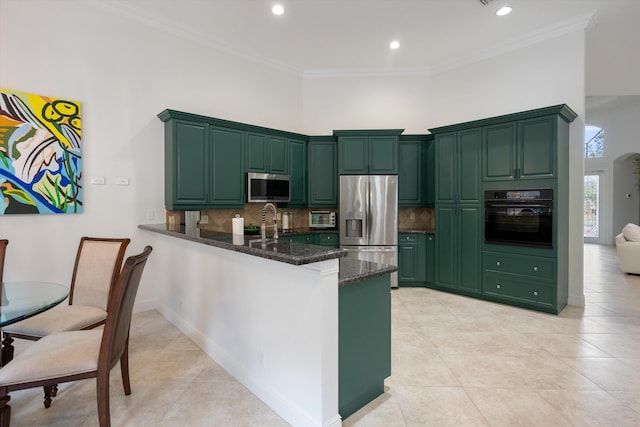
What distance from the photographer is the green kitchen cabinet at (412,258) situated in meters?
4.88

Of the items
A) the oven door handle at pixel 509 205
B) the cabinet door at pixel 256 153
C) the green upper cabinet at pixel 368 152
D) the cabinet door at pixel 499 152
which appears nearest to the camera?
the oven door handle at pixel 509 205

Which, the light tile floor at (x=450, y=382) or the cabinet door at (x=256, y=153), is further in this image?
the cabinet door at (x=256, y=153)

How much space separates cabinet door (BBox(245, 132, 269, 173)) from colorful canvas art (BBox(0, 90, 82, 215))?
6.05 ft

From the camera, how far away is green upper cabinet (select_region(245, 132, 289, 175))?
4.42 metres

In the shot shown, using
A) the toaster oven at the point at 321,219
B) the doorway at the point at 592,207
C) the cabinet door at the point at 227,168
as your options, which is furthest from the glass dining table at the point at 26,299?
the doorway at the point at 592,207

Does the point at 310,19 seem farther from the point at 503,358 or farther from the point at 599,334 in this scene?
the point at 599,334

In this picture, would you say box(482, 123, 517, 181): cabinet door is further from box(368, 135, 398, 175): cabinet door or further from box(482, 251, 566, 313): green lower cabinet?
box(368, 135, 398, 175): cabinet door

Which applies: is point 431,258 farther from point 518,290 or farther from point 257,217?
point 257,217

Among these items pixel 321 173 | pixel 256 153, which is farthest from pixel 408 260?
pixel 256 153

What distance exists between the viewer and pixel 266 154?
4.61 metres

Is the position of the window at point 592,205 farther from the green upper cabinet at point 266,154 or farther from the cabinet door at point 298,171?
the green upper cabinet at point 266,154

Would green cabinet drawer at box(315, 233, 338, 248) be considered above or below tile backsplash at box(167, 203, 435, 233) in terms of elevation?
below

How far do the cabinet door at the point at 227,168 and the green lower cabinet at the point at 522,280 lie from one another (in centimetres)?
339

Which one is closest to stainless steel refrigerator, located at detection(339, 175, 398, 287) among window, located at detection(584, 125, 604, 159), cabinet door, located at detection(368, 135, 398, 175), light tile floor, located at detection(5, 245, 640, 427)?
cabinet door, located at detection(368, 135, 398, 175)
